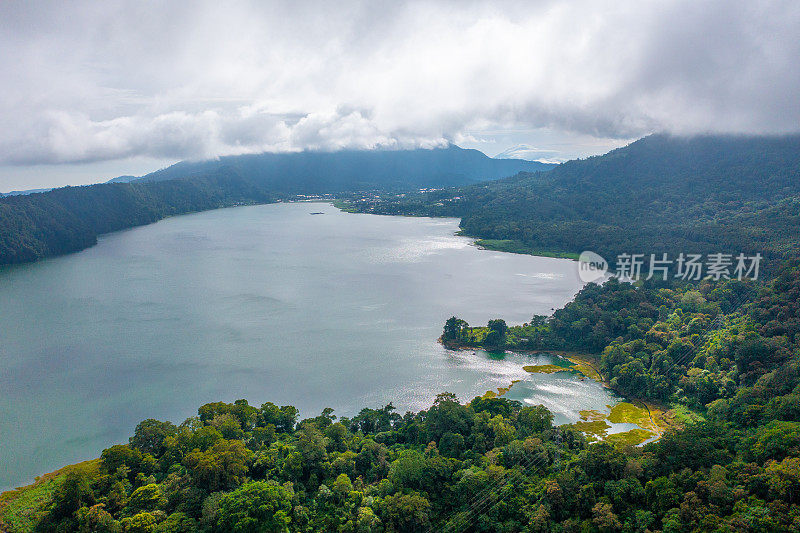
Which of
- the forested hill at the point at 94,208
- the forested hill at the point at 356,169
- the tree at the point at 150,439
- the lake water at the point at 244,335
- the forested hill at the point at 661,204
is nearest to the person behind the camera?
the tree at the point at 150,439

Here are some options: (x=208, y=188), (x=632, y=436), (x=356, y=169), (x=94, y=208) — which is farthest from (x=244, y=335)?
(x=356, y=169)

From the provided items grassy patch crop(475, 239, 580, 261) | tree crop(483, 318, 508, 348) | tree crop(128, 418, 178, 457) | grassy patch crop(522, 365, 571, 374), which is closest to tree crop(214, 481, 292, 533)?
tree crop(128, 418, 178, 457)

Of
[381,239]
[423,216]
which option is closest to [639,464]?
[381,239]

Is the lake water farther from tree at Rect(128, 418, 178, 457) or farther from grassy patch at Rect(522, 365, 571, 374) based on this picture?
tree at Rect(128, 418, 178, 457)

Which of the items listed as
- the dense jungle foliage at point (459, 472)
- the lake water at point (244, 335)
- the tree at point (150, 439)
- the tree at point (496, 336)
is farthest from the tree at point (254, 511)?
the tree at point (496, 336)

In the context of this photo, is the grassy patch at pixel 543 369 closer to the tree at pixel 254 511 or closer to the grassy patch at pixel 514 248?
the tree at pixel 254 511

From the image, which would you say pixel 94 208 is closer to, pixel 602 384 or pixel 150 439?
pixel 150 439
